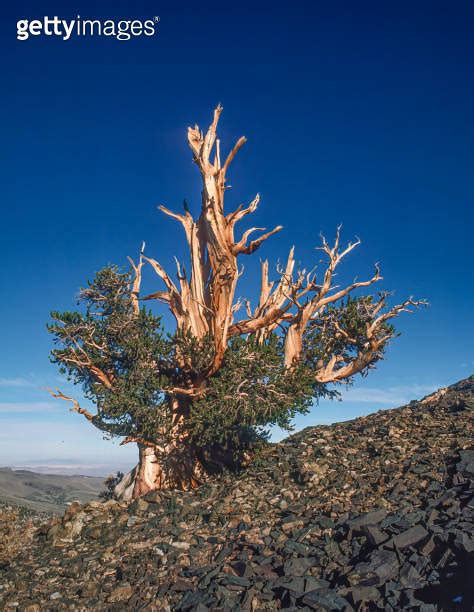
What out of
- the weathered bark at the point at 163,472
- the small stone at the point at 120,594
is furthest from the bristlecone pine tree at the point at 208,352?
the small stone at the point at 120,594

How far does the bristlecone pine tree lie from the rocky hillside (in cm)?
176

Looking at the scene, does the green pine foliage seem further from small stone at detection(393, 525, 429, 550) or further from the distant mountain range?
the distant mountain range

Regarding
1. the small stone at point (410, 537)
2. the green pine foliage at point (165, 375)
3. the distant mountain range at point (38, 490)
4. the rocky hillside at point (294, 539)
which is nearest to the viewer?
the rocky hillside at point (294, 539)

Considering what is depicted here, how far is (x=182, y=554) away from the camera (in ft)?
39.3

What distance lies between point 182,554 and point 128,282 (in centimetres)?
1143

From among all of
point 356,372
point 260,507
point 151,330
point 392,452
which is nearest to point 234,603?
point 260,507

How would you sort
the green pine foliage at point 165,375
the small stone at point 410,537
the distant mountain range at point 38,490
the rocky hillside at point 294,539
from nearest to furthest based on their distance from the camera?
the rocky hillside at point 294,539, the small stone at point 410,537, the green pine foliage at point 165,375, the distant mountain range at point 38,490

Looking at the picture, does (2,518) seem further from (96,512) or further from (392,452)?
(392,452)

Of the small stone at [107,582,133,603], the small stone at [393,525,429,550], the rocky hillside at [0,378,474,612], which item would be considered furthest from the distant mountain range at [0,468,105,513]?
the small stone at [393,525,429,550]

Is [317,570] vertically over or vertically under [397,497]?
under

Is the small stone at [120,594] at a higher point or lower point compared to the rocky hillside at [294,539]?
lower

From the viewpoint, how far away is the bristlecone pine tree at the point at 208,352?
1795 cm

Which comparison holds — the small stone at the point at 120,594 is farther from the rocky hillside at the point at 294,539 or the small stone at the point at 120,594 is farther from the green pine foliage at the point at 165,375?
the green pine foliage at the point at 165,375

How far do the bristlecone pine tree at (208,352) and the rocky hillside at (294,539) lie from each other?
1.76 m
